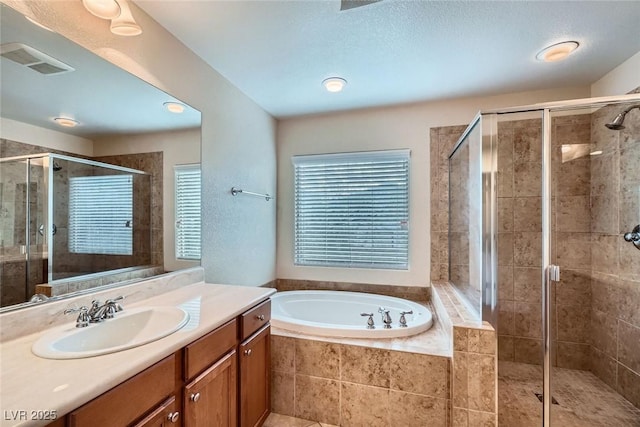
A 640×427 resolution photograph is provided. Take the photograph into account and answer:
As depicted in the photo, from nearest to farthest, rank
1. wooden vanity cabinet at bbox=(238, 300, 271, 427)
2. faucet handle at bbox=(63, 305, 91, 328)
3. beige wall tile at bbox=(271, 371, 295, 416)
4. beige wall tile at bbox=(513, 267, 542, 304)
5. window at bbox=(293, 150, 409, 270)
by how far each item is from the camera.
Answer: faucet handle at bbox=(63, 305, 91, 328) → wooden vanity cabinet at bbox=(238, 300, 271, 427) → beige wall tile at bbox=(271, 371, 295, 416) → beige wall tile at bbox=(513, 267, 542, 304) → window at bbox=(293, 150, 409, 270)

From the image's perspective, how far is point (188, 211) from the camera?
6.15ft

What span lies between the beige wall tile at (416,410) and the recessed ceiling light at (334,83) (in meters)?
2.23

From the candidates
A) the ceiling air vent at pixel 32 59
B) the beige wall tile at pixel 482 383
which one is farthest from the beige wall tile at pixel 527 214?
the ceiling air vent at pixel 32 59

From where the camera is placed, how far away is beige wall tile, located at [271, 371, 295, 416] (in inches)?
74.5

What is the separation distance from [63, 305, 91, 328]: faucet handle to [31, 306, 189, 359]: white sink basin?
21 mm

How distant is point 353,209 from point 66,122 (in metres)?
2.29

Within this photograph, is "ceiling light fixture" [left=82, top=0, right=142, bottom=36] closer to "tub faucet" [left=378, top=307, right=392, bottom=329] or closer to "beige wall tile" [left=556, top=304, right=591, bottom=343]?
"tub faucet" [left=378, top=307, right=392, bottom=329]

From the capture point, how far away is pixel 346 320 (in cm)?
275

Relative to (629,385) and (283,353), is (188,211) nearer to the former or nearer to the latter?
(283,353)

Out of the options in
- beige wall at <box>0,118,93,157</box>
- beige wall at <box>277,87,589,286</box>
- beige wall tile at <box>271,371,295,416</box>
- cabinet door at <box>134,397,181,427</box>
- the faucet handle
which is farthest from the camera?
beige wall at <box>277,87,589,286</box>

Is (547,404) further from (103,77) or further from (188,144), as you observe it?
(103,77)

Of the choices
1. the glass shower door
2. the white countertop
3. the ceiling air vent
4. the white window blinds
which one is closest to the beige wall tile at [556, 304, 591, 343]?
the glass shower door

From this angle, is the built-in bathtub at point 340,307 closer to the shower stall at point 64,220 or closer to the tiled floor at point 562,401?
the tiled floor at point 562,401

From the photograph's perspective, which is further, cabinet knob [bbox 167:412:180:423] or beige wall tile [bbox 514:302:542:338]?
beige wall tile [bbox 514:302:542:338]
